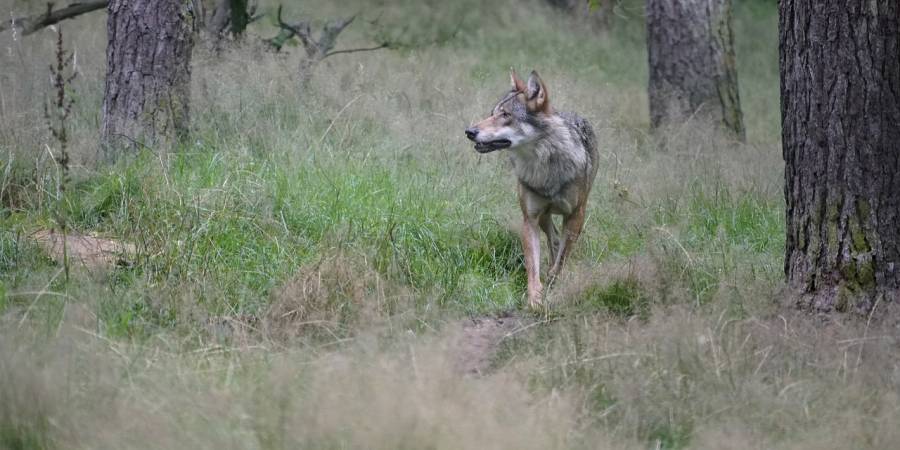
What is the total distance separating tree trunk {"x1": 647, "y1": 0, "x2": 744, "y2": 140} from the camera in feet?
39.4

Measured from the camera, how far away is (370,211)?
7.60m

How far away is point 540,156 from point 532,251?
82 cm

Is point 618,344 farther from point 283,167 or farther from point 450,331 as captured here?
point 283,167

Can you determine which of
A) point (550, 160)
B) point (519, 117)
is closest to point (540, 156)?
point (550, 160)

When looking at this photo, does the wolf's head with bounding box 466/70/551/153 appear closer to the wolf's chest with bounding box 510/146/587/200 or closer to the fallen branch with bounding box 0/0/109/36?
the wolf's chest with bounding box 510/146/587/200

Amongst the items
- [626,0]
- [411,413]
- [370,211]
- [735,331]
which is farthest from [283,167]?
[626,0]

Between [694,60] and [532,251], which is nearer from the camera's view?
[532,251]

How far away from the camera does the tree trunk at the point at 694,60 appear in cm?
1202

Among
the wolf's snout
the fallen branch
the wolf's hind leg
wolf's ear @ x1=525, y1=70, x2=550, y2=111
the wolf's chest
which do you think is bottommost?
the wolf's hind leg

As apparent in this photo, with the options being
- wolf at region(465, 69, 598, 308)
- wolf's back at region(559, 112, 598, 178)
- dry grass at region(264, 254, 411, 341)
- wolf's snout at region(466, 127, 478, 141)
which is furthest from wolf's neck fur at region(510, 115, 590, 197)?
dry grass at region(264, 254, 411, 341)

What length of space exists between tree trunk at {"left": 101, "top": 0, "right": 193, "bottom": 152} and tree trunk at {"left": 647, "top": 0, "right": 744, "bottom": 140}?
231 inches

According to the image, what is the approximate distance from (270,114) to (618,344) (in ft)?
18.8

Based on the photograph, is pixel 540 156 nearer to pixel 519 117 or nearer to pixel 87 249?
pixel 519 117

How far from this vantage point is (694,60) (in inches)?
476
